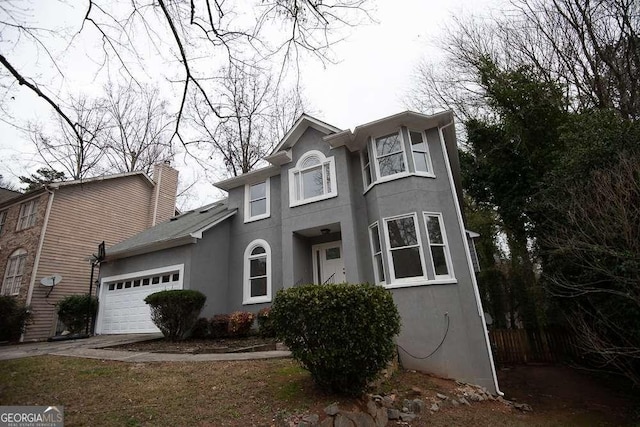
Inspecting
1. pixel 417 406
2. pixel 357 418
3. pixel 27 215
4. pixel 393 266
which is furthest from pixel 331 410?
pixel 27 215

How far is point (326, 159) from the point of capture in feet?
35.9

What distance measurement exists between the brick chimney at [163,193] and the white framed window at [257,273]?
35.3ft

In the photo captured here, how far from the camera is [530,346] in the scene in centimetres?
1264

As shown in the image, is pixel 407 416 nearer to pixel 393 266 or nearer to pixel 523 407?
pixel 523 407

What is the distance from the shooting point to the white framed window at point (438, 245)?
8.44 metres

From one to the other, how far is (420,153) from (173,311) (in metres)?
9.03

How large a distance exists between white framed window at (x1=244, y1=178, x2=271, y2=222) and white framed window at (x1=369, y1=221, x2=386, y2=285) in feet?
14.2

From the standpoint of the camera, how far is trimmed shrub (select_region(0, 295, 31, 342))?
1295cm

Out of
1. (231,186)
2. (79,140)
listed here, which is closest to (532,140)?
(231,186)

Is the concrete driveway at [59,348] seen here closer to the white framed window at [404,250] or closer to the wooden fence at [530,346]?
the white framed window at [404,250]

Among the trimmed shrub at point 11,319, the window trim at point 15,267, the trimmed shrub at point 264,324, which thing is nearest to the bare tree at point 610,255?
the trimmed shrub at point 264,324

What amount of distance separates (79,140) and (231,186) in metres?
8.33

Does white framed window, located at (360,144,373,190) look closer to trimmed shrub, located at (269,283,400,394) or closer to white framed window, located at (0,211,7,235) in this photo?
trimmed shrub, located at (269,283,400,394)

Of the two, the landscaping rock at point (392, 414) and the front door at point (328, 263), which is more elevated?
the front door at point (328, 263)
